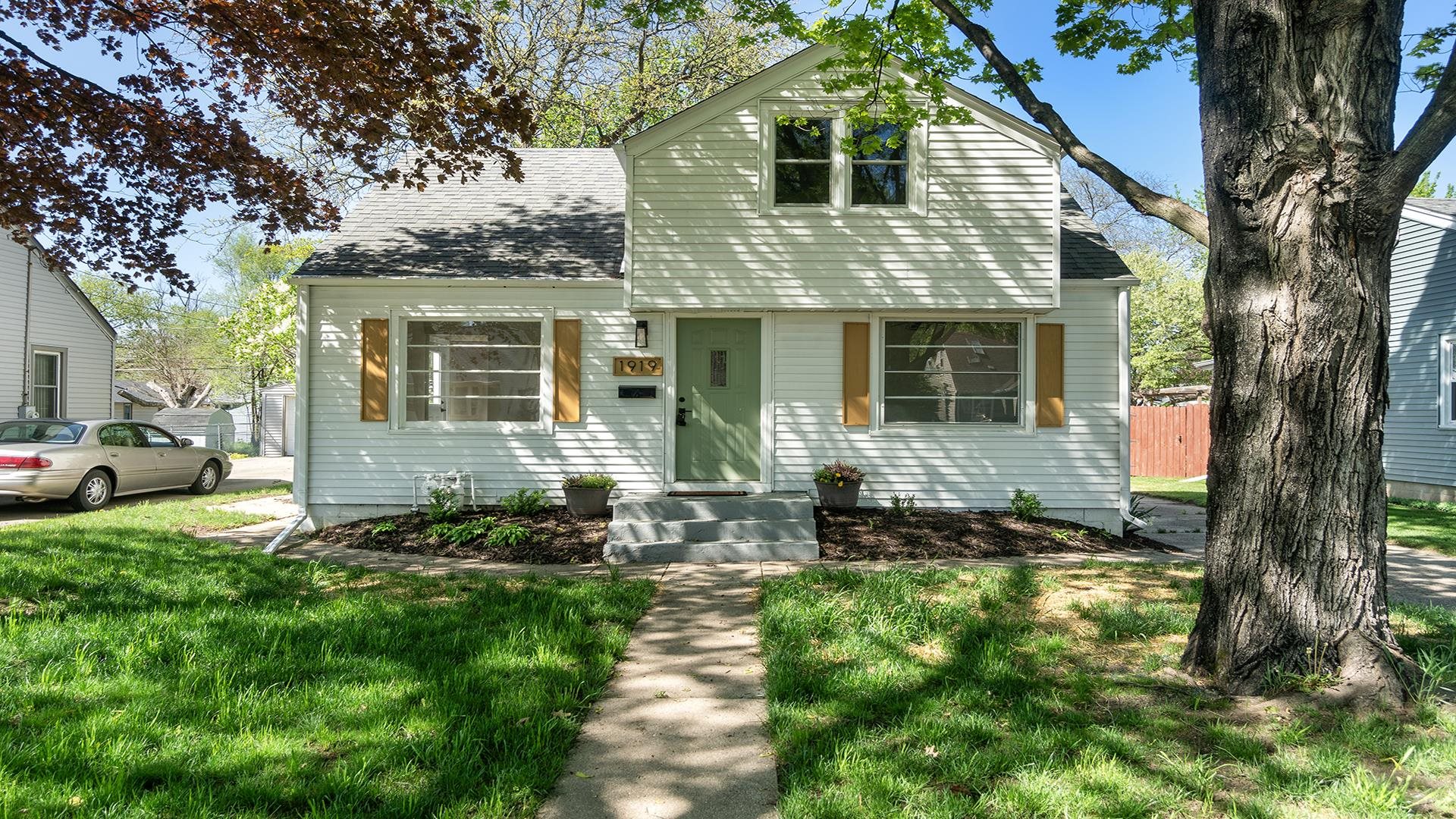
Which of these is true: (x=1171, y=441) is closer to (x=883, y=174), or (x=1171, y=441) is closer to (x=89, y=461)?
(x=883, y=174)

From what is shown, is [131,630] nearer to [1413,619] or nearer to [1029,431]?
[1413,619]

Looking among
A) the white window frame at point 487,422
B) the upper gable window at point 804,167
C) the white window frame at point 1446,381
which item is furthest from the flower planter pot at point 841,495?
the white window frame at point 1446,381

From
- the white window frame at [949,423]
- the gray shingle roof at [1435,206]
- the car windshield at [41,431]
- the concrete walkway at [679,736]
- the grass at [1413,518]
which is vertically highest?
the gray shingle roof at [1435,206]

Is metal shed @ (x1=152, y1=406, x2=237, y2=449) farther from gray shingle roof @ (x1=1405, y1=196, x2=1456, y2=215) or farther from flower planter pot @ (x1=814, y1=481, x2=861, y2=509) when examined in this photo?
gray shingle roof @ (x1=1405, y1=196, x2=1456, y2=215)

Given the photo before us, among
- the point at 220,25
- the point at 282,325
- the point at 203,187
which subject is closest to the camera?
the point at 220,25

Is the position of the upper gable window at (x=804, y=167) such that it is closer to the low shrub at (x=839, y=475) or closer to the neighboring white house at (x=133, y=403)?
the low shrub at (x=839, y=475)

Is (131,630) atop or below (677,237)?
below

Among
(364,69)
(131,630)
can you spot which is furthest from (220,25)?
(131,630)

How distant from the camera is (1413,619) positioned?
4504mm

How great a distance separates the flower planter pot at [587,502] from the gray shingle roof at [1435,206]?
13.7 metres

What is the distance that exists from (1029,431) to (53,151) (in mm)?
10828

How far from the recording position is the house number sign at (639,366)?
9133 mm

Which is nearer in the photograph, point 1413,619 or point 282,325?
point 1413,619

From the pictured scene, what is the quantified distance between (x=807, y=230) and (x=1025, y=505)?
4.06m
